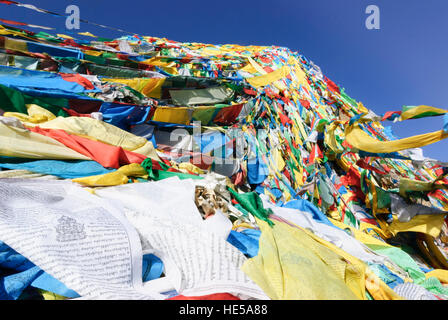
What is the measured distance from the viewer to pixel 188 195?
7.46 feet

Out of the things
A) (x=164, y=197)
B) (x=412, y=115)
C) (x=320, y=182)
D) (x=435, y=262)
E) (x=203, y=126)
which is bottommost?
(x=435, y=262)

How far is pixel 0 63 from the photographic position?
4.67 metres

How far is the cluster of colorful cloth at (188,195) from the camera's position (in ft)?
4.18

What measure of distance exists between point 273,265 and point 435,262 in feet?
14.8

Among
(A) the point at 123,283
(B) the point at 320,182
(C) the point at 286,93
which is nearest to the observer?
(A) the point at 123,283

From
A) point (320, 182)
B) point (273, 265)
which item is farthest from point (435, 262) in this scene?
point (273, 265)

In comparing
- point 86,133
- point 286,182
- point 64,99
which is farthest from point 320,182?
point 64,99

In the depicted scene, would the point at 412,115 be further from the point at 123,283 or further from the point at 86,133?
the point at 86,133

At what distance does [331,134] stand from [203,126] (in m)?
3.11

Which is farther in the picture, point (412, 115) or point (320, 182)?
point (320, 182)

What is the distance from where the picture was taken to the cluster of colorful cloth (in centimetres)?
127

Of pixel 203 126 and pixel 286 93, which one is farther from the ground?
pixel 286 93
